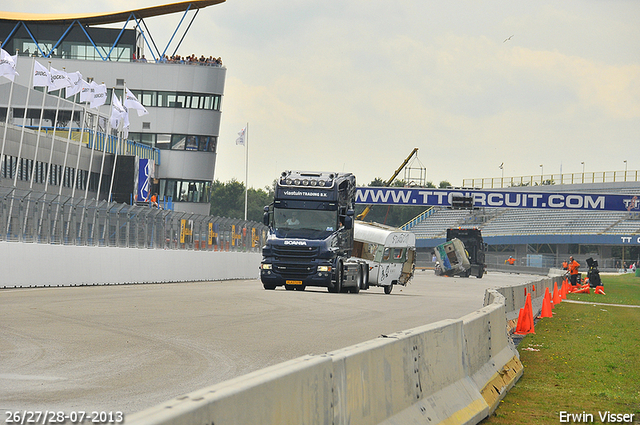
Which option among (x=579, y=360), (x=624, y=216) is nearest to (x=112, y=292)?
(x=579, y=360)

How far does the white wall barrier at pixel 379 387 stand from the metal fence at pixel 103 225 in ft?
57.0

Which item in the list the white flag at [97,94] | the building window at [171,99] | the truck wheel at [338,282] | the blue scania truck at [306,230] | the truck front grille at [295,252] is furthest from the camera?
the building window at [171,99]

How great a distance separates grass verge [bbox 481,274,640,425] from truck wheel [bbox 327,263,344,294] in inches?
352

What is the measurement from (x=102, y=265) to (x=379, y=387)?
2418 cm

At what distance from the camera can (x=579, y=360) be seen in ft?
42.8

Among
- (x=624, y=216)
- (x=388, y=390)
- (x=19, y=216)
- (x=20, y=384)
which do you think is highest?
(x=624, y=216)

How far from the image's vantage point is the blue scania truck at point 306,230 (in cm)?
2784

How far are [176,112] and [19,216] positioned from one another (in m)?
50.9

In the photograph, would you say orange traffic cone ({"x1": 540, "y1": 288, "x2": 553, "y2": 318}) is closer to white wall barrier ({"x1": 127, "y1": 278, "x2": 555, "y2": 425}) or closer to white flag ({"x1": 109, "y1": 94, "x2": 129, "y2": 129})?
white wall barrier ({"x1": 127, "y1": 278, "x2": 555, "y2": 425})

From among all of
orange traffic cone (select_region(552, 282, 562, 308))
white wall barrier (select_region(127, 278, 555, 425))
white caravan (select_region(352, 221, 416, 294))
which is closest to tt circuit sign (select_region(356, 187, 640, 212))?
white caravan (select_region(352, 221, 416, 294))

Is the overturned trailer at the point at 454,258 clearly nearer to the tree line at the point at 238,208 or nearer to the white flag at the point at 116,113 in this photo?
the white flag at the point at 116,113

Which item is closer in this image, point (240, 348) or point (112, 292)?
point (240, 348)

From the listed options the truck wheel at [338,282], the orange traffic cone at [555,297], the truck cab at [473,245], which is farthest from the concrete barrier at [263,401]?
the truck cab at [473,245]

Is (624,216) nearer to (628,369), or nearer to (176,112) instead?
(176,112)
